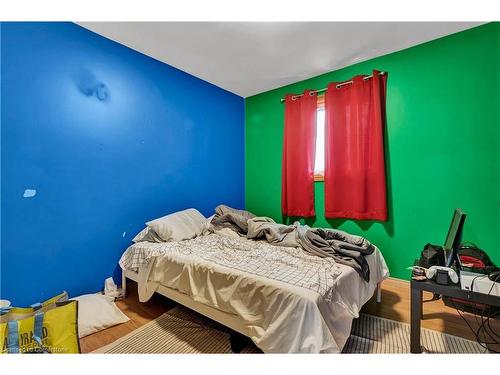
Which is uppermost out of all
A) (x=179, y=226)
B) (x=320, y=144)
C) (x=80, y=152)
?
(x=320, y=144)

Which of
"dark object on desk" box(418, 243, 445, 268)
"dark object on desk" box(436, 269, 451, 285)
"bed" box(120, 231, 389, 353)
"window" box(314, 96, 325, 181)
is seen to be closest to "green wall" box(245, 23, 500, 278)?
"window" box(314, 96, 325, 181)

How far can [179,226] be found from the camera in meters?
2.48

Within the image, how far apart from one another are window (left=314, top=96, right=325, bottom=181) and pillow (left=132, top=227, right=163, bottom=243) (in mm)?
2053

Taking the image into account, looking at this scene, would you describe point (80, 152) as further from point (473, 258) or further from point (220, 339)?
point (473, 258)

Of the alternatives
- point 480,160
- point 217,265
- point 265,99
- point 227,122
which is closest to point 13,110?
point 217,265

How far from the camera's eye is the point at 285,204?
10.9 ft

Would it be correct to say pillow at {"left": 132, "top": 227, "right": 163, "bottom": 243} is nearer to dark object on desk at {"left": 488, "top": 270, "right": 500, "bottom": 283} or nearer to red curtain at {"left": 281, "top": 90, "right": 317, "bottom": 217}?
→ red curtain at {"left": 281, "top": 90, "right": 317, "bottom": 217}

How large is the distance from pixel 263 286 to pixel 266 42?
2.23 m

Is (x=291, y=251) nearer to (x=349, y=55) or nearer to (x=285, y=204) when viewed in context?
(x=285, y=204)

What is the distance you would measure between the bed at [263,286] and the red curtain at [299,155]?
1.11 meters

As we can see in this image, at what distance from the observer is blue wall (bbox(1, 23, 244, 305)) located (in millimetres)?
1761

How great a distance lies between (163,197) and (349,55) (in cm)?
262

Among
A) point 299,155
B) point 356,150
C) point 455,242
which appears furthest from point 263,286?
point 299,155

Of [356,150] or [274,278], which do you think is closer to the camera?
[274,278]
